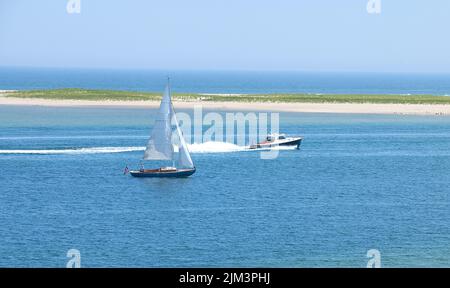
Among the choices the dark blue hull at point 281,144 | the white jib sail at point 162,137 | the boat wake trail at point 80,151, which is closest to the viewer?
the white jib sail at point 162,137

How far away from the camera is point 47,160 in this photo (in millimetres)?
84625

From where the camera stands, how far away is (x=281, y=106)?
162 metres

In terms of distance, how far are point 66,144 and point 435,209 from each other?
4611cm

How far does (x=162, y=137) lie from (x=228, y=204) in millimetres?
15485

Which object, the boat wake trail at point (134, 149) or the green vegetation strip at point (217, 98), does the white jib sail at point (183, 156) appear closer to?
the boat wake trail at point (134, 149)

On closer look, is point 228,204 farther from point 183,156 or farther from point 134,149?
point 134,149

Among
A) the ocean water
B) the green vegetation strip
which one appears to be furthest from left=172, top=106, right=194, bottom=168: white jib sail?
the green vegetation strip

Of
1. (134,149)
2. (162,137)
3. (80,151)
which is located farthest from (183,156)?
(134,149)

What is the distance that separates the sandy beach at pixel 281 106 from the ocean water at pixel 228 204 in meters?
45.4

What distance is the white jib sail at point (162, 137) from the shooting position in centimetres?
7575

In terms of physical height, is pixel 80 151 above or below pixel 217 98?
below

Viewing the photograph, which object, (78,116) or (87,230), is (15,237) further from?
(78,116)

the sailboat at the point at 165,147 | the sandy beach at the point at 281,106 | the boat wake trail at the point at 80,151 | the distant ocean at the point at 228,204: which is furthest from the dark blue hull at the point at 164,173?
the sandy beach at the point at 281,106
